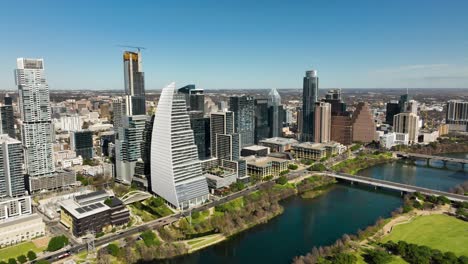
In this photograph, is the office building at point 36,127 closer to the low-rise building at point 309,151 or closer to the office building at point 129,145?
the office building at point 129,145

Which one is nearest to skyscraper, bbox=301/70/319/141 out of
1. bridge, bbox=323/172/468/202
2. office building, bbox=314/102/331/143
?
office building, bbox=314/102/331/143

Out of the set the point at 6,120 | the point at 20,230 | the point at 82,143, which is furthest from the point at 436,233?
the point at 6,120

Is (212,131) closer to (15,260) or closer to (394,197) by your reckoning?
(394,197)

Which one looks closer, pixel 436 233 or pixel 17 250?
pixel 17 250

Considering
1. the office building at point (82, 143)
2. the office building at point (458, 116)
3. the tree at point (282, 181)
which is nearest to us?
the tree at point (282, 181)

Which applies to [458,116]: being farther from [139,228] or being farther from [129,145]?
[139,228]

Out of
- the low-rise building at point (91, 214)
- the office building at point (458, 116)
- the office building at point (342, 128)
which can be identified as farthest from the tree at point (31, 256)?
the office building at point (458, 116)

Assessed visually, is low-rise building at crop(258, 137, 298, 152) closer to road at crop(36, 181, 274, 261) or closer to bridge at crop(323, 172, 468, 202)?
bridge at crop(323, 172, 468, 202)
